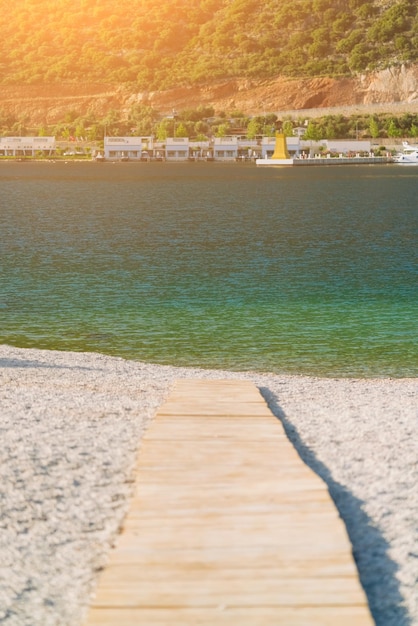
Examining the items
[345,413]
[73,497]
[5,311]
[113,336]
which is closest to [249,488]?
[73,497]

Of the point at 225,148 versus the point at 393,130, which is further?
the point at 225,148

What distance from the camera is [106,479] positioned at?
6750 millimetres

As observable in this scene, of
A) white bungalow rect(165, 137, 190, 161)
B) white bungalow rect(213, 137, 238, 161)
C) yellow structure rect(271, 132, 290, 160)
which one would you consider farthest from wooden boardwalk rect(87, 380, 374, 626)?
white bungalow rect(165, 137, 190, 161)

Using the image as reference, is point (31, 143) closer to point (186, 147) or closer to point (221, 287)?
point (186, 147)

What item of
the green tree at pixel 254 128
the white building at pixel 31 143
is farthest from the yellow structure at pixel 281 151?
the white building at pixel 31 143

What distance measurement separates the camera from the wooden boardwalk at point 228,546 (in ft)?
15.6

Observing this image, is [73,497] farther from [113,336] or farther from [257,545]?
[113,336]

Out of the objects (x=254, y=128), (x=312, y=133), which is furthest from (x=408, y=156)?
(x=254, y=128)

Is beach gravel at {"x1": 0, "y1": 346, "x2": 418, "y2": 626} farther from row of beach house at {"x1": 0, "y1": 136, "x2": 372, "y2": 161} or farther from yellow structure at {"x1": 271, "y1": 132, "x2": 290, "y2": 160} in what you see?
row of beach house at {"x1": 0, "y1": 136, "x2": 372, "y2": 161}

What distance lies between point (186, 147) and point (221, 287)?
557 ft

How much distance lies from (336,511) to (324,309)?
54.0 ft

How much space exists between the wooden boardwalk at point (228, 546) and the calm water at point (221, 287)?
28.8ft

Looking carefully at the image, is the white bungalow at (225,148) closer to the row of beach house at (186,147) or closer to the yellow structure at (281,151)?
the row of beach house at (186,147)

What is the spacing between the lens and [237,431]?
7941mm
